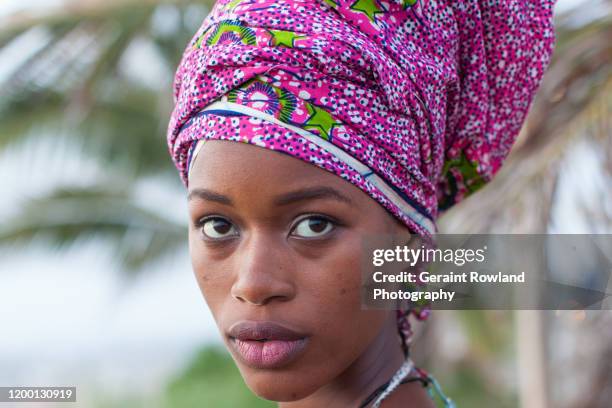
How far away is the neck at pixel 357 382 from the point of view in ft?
6.31

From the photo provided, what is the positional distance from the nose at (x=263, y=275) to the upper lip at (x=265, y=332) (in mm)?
46

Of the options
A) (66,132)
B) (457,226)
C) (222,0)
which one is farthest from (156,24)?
(222,0)

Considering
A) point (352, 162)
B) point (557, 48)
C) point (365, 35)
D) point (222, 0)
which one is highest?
point (557, 48)

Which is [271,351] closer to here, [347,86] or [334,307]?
[334,307]

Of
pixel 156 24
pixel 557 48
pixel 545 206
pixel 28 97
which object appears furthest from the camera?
pixel 28 97

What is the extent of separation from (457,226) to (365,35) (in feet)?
11.3

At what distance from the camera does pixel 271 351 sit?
1.72 m

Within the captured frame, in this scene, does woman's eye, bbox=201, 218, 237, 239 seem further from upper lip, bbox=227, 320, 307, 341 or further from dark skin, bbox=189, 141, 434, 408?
upper lip, bbox=227, 320, 307, 341

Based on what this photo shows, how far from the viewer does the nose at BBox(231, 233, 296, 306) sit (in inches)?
66.4

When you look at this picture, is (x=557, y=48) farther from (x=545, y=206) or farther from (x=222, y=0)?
(x=222, y=0)

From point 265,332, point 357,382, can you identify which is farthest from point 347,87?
point 357,382

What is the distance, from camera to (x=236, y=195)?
1732mm

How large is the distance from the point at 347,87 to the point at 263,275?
1.43 ft

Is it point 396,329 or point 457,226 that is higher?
point 457,226
